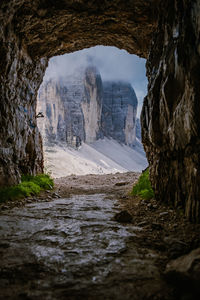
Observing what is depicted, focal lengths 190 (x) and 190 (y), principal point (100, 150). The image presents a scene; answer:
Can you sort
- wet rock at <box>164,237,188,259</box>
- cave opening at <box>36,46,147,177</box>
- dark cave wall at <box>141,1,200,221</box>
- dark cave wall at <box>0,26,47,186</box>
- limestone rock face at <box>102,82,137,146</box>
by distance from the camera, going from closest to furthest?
1. wet rock at <box>164,237,188,259</box>
2. dark cave wall at <box>141,1,200,221</box>
3. dark cave wall at <box>0,26,47,186</box>
4. cave opening at <box>36,46,147,177</box>
5. limestone rock face at <box>102,82,137,146</box>

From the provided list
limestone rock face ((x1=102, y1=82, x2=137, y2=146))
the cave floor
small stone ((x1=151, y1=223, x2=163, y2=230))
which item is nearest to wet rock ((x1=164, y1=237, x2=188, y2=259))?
the cave floor

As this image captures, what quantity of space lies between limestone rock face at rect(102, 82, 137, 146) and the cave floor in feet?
221

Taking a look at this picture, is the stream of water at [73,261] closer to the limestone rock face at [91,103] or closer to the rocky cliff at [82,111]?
the rocky cliff at [82,111]

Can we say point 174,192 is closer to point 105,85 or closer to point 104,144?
point 104,144

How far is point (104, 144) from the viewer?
6406 centimetres

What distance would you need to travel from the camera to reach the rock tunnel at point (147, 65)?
3125 millimetres

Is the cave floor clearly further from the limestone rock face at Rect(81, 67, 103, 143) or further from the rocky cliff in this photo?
the limestone rock face at Rect(81, 67, 103, 143)

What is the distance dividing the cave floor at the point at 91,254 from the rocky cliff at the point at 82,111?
4064cm

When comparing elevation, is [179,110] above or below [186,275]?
above

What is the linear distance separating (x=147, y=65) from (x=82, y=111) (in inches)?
1893

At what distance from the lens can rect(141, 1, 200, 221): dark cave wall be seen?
9.36 feet

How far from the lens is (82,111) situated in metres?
53.4

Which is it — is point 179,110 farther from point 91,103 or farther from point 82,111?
point 91,103

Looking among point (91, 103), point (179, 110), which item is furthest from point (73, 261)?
point (91, 103)
